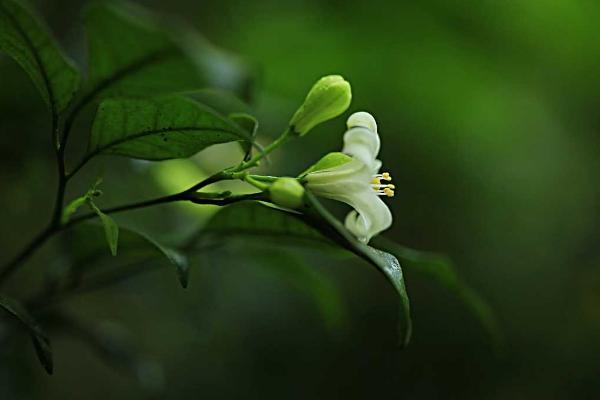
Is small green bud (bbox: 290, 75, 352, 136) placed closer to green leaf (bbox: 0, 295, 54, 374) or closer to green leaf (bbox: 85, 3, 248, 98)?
green leaf (bbox: 85, 3, 248, 98)

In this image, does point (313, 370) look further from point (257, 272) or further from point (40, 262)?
point (40, 262)

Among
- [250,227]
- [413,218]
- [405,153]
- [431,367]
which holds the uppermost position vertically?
[250,227]

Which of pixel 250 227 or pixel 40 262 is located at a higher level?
pixel 250 227

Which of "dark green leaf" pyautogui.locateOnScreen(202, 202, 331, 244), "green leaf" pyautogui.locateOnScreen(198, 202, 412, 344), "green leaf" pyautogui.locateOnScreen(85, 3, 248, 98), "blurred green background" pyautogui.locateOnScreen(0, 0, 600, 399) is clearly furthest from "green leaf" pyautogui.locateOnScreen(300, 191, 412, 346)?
"blurred green background" pyautogui.locateOnScreen(0, 0, 600, 399)

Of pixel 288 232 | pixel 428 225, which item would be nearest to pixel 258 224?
pixel 288 232

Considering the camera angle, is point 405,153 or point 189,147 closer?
point 189,147

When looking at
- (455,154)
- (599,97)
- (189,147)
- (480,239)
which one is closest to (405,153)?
(455,154)

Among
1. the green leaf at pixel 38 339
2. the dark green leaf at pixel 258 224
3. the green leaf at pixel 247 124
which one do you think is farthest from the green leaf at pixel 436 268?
the green leaf at pixel 38 339

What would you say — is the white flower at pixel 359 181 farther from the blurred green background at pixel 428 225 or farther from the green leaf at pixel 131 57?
the blurred green background at pixel 428 225
